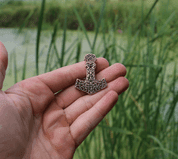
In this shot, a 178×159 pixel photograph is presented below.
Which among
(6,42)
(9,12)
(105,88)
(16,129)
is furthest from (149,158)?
(9,12)

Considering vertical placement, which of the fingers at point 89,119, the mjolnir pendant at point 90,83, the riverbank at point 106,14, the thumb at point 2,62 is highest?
the riverbank at point 106,14

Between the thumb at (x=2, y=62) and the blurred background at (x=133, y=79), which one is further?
the blurred background at (x=133, y=79)

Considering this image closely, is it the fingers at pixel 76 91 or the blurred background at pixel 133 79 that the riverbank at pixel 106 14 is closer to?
the blurred background at pixel 133 79

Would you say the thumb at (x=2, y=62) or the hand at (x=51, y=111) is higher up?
the thumb at (x=2, y=62)

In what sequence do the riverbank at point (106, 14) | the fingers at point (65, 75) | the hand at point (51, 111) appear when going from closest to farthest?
the hand at point (51, 111), the fingers at point (65, 75), the riverbank at point (106, 14)

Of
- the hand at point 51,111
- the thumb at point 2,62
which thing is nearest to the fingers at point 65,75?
the hand at point 51,111

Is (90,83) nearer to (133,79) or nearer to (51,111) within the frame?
(51,111)

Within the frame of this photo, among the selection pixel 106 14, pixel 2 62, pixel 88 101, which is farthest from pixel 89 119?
pixel 106 14
